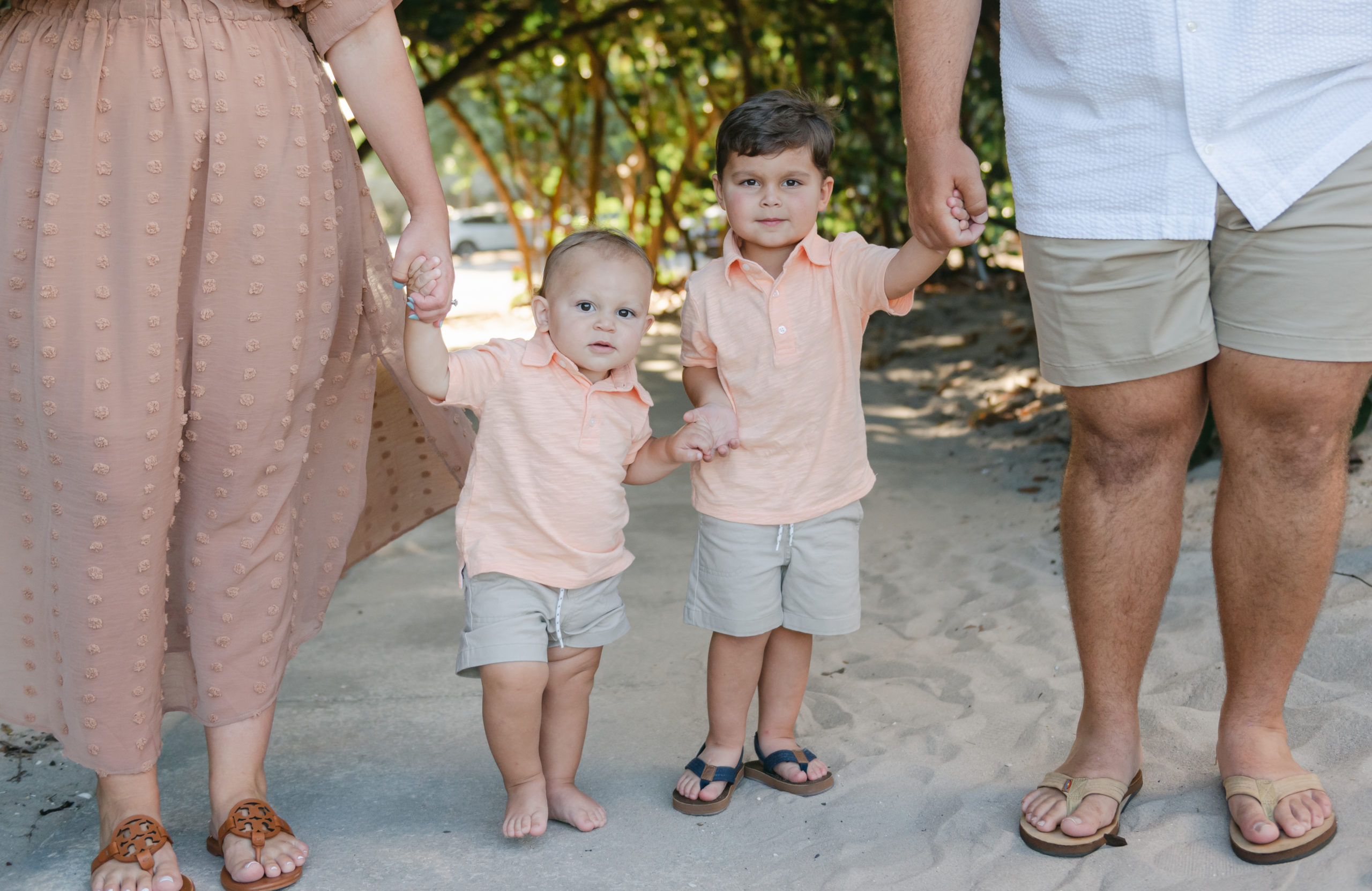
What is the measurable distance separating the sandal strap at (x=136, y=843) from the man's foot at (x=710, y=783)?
2.93 ft

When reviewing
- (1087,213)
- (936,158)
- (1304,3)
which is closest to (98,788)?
(936,158)

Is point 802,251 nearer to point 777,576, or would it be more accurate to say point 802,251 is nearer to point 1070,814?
point 777,576

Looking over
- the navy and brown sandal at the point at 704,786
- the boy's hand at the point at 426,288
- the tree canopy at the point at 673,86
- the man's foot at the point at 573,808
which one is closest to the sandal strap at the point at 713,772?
the navy and brown sandal at the point at 704,786

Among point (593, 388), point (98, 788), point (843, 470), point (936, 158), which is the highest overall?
point (936, 158)

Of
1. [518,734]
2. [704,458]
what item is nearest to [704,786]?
[518,734]

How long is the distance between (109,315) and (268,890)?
95cm

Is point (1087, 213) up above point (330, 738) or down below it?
above

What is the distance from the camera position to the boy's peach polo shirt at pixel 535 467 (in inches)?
84.2

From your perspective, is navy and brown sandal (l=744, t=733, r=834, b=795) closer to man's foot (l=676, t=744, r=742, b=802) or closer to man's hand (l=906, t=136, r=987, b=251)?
man's foot (l=676, t=744, r=742, b=802)

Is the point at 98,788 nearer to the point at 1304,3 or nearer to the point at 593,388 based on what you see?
→ the point at 593,388

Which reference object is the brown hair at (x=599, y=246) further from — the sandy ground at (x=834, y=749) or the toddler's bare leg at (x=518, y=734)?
the sandy ground at (x=834, y=749)

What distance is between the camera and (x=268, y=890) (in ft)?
6.57

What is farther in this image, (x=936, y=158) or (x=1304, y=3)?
(x=936, y=158)

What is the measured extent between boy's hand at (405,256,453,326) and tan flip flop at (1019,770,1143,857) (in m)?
1.29
